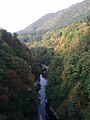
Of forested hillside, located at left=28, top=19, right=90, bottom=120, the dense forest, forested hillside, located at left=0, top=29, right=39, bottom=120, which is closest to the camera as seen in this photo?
forested hillside, located at left=0, top=29, right=39, bottom=120

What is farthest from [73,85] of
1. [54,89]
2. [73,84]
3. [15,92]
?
[15,92]

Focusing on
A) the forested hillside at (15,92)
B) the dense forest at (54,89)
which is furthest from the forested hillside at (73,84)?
the forested hillside at (15,92)

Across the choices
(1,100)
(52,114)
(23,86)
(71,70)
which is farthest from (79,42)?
(1,100)

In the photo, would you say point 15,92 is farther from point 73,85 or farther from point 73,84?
point 73,84

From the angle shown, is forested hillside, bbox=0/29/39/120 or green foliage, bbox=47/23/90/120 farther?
green foliage, bbox=47/23/90/120

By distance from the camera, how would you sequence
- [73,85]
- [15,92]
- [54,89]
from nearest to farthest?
[15,92], [73,85], [54,89]

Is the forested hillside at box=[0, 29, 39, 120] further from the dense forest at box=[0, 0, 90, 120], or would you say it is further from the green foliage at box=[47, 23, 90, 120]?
the green foliage at box=[47, 23, 90, 120]

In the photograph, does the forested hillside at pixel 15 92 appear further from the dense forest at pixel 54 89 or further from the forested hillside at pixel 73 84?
the forested hillside at pixel 73 84

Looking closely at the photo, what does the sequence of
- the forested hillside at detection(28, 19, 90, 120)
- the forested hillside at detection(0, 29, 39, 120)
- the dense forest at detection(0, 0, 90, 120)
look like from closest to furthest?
1. the forested hillside at detection(0, 29, 39, 120)
2. the dense forest at detection(0, 0, 90, 120)
3. the forested hillside at detection(28, 19, 90, 120)

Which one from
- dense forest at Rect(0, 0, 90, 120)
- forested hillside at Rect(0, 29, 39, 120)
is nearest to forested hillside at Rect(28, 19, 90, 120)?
dense forest at Rect(0, 0, 90, 120)

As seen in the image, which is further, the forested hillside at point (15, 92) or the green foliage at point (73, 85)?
the green foliage at point (73, 85)

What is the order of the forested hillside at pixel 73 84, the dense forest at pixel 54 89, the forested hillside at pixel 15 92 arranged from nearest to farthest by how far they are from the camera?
the forested hillside at pixel 15 92 → the dense forest at pixel 54 89 → the forested hillside at pixel 73 84
